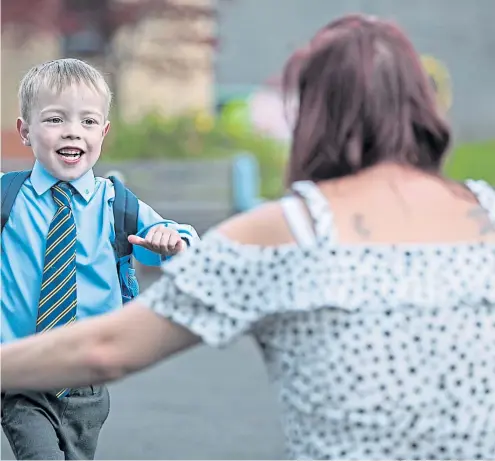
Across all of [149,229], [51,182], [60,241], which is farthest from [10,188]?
[149,229]

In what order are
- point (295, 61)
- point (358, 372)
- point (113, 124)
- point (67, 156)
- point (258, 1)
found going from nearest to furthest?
point (358, 372) → point (295, 61) → point (67, 156) → point (113, 124) → point (258, 1)

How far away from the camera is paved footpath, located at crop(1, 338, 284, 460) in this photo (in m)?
6.36

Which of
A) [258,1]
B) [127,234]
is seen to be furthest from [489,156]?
[127,234]

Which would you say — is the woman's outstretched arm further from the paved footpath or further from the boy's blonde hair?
the paved footpath

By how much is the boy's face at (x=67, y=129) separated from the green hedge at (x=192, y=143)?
11781 millimetres

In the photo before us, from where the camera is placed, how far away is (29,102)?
3385 mm

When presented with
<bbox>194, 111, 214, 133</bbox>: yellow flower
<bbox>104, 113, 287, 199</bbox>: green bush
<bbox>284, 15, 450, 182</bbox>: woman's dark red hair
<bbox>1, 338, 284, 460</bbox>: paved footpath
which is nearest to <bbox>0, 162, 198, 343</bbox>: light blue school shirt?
<bbox>284, 15, 450, 182</bbox>: woman's dark red hair

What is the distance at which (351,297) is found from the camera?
2246 millimetres

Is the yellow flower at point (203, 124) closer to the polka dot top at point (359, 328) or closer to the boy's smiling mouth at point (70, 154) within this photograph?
the boy's smiling mouth at point (70, 154)

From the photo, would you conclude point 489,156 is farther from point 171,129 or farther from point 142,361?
point 142,361

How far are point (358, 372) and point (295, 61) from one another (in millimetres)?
588

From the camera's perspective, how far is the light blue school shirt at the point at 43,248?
3248mm

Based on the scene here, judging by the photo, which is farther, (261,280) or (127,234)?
(127,234)

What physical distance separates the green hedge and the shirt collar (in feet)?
38.6
